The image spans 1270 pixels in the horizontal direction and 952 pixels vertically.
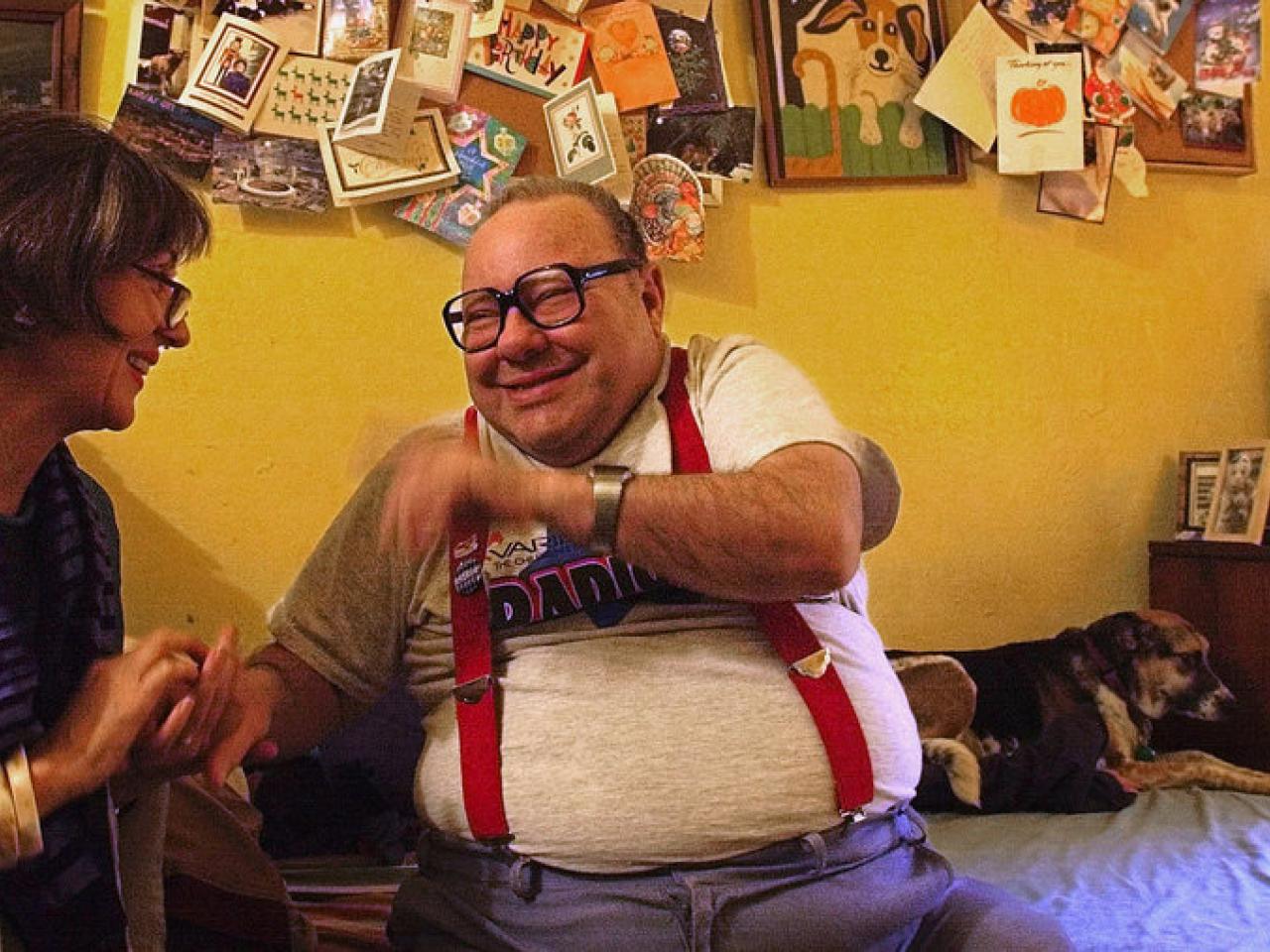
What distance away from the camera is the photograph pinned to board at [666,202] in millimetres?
2150

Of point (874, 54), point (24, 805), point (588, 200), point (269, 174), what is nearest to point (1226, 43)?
point (874, 54)

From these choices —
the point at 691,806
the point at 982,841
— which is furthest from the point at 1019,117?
the point at 691,806

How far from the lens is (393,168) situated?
2029mm

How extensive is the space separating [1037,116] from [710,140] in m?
0.72

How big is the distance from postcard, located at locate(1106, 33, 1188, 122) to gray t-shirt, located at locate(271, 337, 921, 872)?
1678 mm

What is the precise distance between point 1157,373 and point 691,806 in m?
1.92

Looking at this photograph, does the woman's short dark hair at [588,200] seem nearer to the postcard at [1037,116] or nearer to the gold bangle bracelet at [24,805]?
the gold bangle bracelet at [24,805]

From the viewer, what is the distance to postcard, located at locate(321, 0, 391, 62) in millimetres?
2035

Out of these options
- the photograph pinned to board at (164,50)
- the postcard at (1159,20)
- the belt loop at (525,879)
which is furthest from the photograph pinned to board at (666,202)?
the belt loop at (525,879)

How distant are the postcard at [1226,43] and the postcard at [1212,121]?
0.09 ft

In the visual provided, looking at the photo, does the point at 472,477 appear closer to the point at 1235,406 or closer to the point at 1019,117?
the point at 1019,117

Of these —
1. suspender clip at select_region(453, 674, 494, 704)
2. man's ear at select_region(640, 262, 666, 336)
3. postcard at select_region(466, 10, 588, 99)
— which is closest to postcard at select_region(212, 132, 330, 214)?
postcard at select_region(466, 10, 588, 99)

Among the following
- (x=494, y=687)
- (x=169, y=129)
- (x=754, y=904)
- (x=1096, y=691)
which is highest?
(x=169, y=129)

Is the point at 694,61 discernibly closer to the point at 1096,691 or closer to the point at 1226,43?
the point at 1226,43
